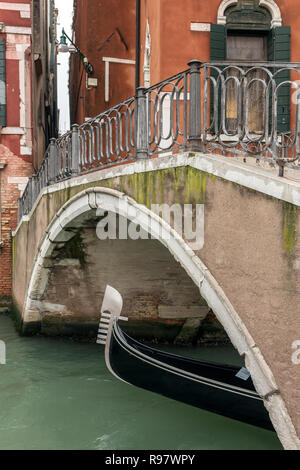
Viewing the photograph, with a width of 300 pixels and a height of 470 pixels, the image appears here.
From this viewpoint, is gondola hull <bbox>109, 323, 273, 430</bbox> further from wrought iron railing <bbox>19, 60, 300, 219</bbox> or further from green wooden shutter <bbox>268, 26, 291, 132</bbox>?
green wooden shutter <bbox>268, 26, 291, 132</bbox>

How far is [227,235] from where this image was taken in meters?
2.85

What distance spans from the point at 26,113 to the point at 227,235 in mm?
7016

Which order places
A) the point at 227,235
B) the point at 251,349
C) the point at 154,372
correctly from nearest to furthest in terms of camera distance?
the point at 251,349
the point at 227,235
the point at 154,372

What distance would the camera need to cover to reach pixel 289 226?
2.40 meters

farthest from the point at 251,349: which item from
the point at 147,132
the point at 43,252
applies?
the point at 43,252

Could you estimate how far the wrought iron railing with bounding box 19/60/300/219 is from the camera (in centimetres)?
292

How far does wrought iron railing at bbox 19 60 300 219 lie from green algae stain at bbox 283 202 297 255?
0.22 m

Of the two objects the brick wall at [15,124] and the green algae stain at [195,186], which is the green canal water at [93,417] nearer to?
the green algae stain at [195,186]

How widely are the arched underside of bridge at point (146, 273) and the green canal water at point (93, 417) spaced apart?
47.4 inches

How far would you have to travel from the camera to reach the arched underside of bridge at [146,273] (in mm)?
2510

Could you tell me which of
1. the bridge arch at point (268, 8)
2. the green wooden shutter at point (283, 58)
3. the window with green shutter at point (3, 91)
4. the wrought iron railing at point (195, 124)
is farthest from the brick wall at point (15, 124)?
the green wooden shutter at point (283, 58)

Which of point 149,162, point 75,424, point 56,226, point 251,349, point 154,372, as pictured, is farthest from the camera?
point 56,226

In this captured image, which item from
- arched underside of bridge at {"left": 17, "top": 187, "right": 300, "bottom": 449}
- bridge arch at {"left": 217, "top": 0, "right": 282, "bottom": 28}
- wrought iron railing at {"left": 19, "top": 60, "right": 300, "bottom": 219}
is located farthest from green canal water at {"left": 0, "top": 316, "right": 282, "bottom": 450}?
bridge arch at {"left": 217, "top": 0, "right": 282, "bottom": 28}

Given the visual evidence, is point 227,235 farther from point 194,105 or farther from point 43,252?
point 43,252
